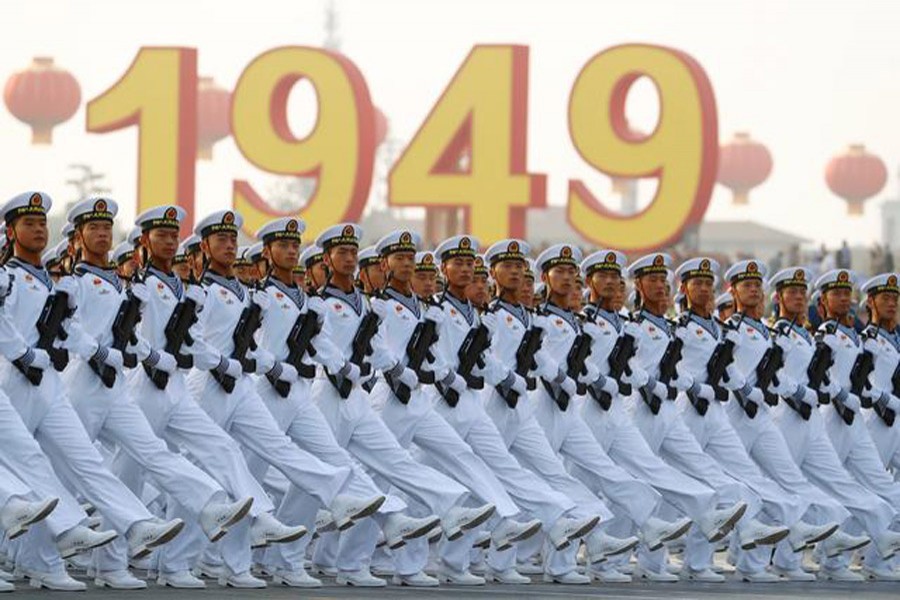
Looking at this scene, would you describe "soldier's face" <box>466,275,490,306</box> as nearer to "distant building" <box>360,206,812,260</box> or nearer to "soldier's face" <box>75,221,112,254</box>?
"soldier's face" <box>75,221,112,254</box>

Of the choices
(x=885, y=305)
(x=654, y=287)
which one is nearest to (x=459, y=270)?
(x=654, y=287)

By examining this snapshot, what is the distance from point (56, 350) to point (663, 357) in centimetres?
461

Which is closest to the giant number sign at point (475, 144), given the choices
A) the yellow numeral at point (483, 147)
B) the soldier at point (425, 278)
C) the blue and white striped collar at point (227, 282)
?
the yellow numeral at point (483, 147)

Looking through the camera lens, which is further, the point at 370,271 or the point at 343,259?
the point at 370,271

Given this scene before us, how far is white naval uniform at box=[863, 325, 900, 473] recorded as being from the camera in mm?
18328

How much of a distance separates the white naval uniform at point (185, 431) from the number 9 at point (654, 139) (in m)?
33.4

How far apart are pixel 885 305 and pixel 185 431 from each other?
5662 millimetres

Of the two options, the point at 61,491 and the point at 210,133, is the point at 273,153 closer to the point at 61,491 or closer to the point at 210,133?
the point at 61,491

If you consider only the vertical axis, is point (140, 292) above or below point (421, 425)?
above

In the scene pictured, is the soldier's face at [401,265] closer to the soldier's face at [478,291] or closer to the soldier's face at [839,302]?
the soldier's face at [478,291]

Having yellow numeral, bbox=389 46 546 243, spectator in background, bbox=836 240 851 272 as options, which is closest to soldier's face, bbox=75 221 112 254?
spectator in background, bbox=836 240 851 272

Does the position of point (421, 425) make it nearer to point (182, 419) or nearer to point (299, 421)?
point (299, 421)

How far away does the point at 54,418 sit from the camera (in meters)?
14.2

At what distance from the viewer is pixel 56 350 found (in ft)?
46.5
